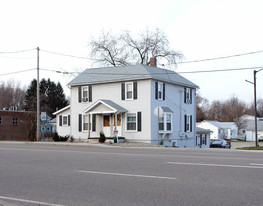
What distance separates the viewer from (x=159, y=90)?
33406 mm

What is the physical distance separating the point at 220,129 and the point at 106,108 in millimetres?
54624

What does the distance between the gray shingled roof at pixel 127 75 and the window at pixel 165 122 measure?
3315mm

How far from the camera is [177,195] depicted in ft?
25.4

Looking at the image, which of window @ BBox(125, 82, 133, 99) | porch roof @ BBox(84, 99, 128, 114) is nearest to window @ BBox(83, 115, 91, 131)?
porch roof @ BBox(84, 99, 128, 114)

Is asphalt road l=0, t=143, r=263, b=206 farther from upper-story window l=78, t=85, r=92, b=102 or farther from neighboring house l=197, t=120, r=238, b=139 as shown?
neighboring house l=197, t=120, r=238, b=139

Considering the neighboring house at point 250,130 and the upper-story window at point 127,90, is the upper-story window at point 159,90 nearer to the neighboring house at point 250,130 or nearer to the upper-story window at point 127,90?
the upper-story window at point 127,90

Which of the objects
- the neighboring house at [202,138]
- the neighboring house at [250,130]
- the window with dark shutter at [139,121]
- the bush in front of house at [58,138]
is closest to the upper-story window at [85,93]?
the bush in front of house at [58,138]

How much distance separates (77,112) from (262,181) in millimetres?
29180

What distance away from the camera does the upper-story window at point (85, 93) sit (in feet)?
118

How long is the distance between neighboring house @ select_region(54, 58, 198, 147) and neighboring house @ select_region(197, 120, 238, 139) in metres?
41.4

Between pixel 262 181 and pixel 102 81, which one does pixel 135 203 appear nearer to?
pixel 262 181

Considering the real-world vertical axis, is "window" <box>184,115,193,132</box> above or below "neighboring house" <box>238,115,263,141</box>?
above

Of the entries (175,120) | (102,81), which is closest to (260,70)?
(175,120)

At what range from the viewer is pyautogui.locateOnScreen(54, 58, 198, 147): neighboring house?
106 feet
